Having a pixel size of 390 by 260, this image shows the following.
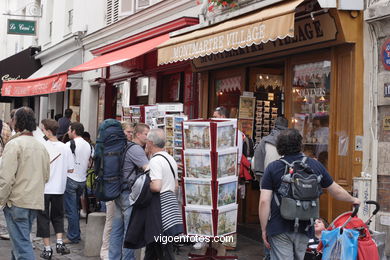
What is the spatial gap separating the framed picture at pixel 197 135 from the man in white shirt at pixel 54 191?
210 centimetres

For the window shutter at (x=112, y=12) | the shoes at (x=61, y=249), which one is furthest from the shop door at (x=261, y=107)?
the window shutter at (x=112, y=12)

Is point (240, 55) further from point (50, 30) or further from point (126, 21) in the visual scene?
point (50, 30)

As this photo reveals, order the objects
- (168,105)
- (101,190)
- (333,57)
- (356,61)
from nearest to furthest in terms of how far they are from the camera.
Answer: (101,190), (356,61), (333,57), (168,105)

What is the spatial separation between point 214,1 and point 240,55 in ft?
3.61

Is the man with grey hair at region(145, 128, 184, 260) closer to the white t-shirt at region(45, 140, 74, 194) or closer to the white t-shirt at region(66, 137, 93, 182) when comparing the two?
the white t-shirt at region(45, 140, 74, 194)

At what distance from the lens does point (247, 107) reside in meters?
10.3

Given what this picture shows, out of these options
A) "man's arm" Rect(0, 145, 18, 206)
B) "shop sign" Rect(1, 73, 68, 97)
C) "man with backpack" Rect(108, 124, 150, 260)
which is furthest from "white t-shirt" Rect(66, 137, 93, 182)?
"shop sign" Rect(1, 73, 68, 97)

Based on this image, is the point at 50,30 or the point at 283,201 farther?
the point at 50,30

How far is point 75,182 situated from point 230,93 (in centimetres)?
355

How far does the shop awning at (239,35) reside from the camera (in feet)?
23.0

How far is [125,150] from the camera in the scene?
274 inches

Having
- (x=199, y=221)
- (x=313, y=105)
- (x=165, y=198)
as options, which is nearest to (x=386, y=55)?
(x=313, y=105)

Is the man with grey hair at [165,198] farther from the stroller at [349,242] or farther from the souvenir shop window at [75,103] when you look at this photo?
the souvenir shop window at [75,103]

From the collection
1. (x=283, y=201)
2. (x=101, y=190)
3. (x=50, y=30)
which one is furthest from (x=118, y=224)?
(x=50, y=30)
